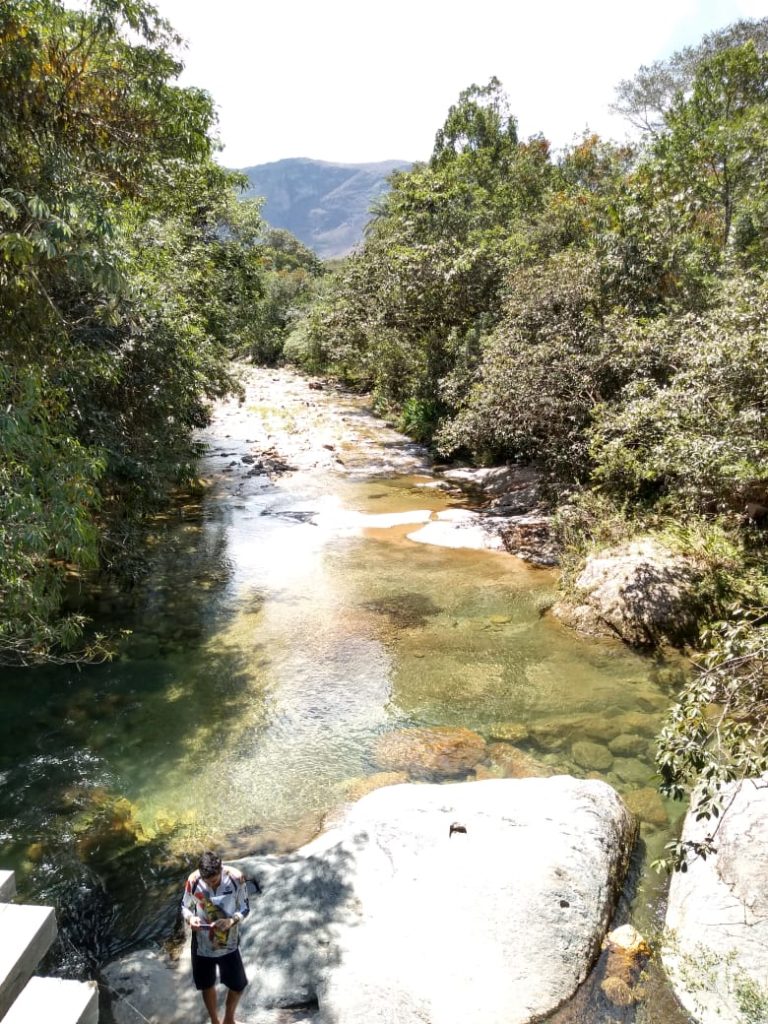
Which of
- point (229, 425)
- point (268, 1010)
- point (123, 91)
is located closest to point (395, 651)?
point (268, 1010)

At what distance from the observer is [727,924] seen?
217 inches


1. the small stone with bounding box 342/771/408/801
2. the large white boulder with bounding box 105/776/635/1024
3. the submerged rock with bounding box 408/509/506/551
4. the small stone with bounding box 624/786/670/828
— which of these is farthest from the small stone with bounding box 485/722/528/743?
the submerged rock with bounding box 408/509/506/551

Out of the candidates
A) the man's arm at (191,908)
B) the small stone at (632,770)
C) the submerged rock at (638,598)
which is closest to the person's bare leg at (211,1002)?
the man's arm at (191,908)

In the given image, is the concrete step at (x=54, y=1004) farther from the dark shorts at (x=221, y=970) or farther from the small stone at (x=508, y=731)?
the small stone at (x=508, y=731)

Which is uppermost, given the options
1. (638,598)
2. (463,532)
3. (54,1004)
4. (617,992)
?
(54,1004)

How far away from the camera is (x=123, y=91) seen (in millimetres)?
8570

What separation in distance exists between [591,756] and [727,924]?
3225 millimetres

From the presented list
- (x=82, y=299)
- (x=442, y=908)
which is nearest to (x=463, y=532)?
(x=82, y=299)

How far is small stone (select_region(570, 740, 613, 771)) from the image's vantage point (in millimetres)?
8523

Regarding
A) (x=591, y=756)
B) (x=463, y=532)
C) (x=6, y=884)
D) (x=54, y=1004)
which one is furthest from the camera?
(x=463, y=532)

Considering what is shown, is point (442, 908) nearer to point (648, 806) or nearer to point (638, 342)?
point (648, 806)

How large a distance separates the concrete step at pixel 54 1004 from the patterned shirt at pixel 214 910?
97cm

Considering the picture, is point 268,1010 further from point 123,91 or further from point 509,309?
point 509,309

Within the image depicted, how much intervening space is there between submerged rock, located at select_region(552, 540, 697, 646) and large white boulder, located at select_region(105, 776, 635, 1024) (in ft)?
15.8
